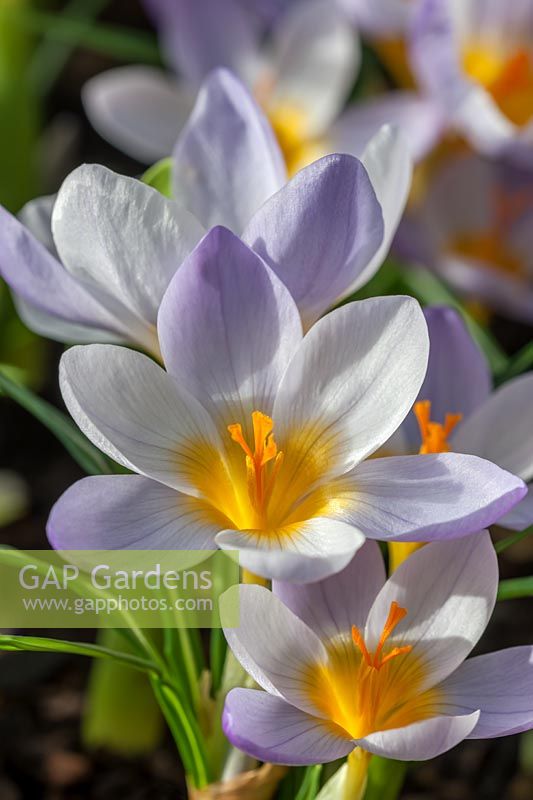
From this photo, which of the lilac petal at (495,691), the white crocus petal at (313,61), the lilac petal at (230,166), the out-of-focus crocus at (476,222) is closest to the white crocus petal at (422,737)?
the lilac petal at (495,691)

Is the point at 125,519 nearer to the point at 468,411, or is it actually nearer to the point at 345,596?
the point at 345,596

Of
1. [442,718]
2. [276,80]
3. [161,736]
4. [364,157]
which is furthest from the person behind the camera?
[276,80]

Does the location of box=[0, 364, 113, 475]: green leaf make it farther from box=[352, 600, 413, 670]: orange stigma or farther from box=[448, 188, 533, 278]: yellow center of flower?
box=[448, 188, 533, 278]: yellow center of flower

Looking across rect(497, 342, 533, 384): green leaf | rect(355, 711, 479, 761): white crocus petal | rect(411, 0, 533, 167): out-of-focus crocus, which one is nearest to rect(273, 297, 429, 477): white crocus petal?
rect(355, 711, 479, 761): white crocus petal

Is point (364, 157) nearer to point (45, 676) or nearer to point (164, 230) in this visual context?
point (164, 230)

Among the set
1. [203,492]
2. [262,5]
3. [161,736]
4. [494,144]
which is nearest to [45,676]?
[161,736]

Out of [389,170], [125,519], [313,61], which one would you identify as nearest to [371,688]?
[125,519]
